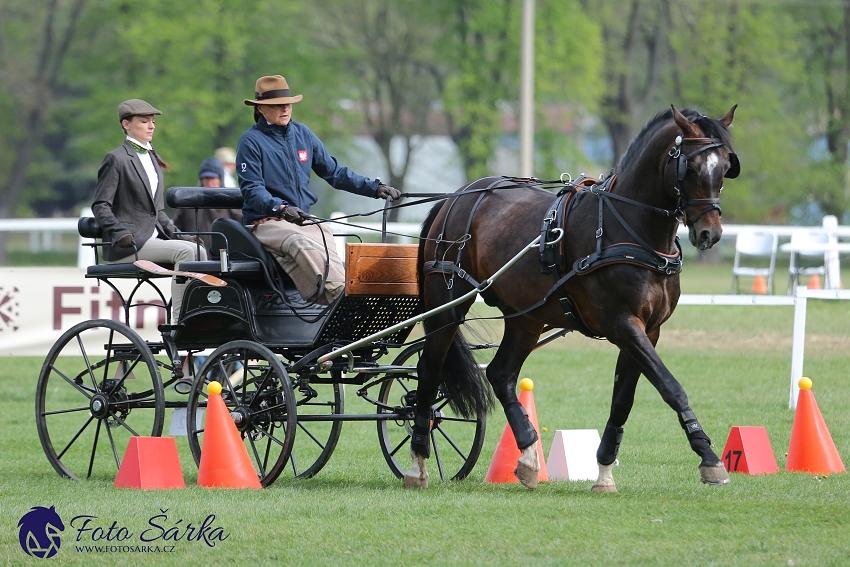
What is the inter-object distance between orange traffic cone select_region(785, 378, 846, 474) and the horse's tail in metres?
1.76

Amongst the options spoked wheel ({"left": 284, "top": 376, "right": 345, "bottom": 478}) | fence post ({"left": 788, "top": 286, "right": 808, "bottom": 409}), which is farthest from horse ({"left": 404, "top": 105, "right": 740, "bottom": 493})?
fence post ({"left": 788, "top": 286, "right": 808, "bottom": 409})

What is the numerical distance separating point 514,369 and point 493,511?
1.42 metres

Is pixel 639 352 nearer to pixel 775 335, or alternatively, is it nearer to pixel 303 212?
pixel 303 212

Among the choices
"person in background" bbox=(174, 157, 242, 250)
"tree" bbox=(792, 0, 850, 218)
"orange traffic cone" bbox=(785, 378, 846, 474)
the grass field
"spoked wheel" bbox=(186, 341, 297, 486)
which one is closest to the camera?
the grass field

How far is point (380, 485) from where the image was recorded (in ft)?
22.9

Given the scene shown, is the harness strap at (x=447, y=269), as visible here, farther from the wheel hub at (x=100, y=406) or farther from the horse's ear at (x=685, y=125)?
the wheel hub at (x=100, y=406)

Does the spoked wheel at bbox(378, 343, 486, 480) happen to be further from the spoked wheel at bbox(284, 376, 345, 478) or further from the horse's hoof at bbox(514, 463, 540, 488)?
the horse's hoof at bbox(514, 463, 540, 488)

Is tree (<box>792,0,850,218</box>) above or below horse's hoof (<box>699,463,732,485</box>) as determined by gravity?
above

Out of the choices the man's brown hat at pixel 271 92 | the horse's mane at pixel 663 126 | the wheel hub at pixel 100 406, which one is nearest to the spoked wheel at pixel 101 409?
the wheel hub at pixel 100 406

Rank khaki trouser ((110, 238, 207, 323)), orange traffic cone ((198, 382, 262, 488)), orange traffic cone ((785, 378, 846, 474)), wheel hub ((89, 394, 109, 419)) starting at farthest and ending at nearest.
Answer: khaki trouser ((110, 238, 207, 323)) → wheel hub ((89, 394, 109, 419)) → orange traffic cone ((785, 378, 846, 474)) → orange traffic cone ((198, 382, 262, 488))

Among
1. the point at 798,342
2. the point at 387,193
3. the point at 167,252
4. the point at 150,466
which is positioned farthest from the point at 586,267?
the point at 798,342

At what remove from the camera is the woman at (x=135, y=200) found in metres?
7.39

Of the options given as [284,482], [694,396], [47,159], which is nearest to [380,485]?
[284,482]

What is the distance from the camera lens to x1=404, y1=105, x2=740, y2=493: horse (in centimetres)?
579
